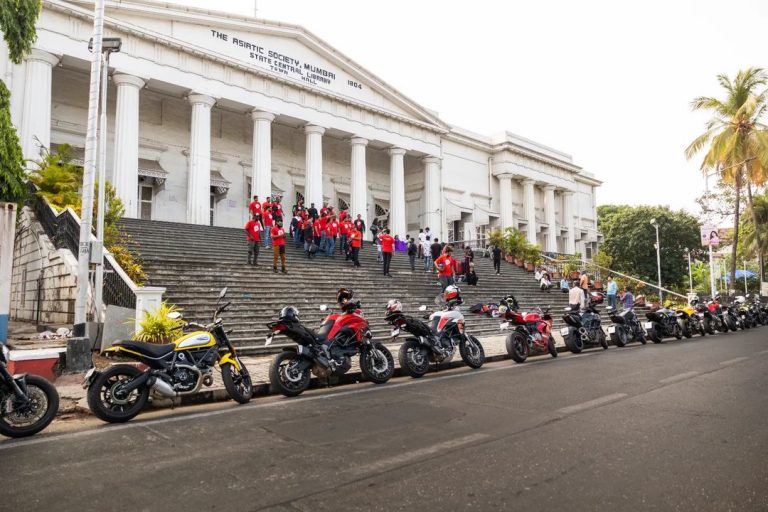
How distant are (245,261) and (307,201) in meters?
11.2

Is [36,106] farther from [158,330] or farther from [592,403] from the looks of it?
[592,403]

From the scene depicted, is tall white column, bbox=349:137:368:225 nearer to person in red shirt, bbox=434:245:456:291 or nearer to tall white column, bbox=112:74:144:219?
tall white column, bbox=112:74:144:219

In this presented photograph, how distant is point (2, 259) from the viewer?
340 inches

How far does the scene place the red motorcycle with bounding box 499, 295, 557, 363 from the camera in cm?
1012

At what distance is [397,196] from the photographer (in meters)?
30.8

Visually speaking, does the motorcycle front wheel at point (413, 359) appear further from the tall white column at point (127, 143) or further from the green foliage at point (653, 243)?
the green foliage at point (653, 243)

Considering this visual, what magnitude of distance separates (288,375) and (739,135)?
81.4ft

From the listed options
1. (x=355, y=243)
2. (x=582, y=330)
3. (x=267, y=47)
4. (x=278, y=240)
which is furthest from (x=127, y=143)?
(x=582, y=330)

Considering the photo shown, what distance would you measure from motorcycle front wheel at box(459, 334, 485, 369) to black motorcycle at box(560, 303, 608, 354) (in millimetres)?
3317

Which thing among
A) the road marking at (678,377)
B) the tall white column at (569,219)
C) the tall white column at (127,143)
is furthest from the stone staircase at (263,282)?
the tall white column at (569,219)

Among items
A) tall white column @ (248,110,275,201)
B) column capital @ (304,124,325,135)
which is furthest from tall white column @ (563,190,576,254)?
tall white column @ (248,110,275,201)

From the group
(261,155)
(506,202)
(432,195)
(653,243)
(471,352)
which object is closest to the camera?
(471,352)

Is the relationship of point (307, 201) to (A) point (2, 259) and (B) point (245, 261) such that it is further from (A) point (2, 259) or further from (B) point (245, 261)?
(A) point (2, 259)

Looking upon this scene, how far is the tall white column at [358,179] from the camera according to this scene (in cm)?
2888
